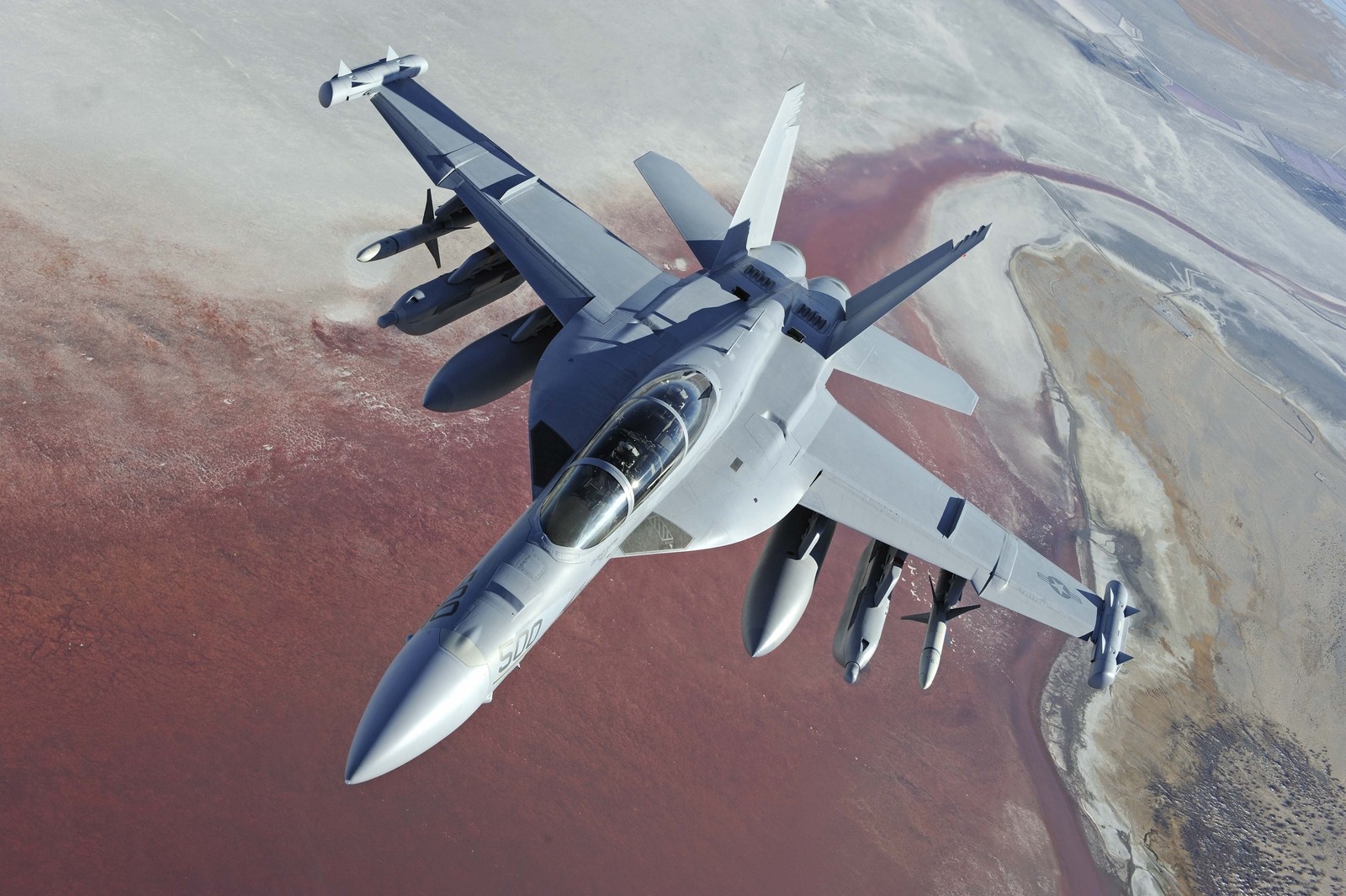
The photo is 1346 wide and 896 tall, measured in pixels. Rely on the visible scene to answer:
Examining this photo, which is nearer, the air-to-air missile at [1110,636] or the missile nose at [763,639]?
the missile nose at [763,639]

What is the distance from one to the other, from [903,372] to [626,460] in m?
6.87

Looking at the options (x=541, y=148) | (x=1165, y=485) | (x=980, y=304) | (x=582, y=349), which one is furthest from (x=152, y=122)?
(x=1165, y=485)

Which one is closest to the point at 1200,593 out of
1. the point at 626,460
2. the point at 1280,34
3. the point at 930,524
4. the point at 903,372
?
the point at 903,372

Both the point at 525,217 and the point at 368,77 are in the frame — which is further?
the point at 368,77

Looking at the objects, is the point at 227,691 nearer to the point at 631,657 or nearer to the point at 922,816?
the point at 631,657

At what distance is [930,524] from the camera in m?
11.1

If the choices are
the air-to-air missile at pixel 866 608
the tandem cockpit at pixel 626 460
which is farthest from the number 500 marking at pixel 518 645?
the air-to-air missile at pixel 866 608

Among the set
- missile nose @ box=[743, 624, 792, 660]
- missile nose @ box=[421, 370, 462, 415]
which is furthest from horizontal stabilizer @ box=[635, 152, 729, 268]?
missile nose @ box=[743, 624, 792, 660]

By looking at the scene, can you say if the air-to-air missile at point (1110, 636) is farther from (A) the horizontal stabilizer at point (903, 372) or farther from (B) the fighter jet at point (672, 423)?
Result: (A) the horizontal stabilizer at point (903, 372)

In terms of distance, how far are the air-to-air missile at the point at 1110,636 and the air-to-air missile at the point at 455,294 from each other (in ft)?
35.7

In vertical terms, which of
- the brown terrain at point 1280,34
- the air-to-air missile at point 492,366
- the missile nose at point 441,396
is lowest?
the missile nose at point 441,396

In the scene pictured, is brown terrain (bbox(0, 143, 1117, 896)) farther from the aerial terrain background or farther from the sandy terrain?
the sandy terrain

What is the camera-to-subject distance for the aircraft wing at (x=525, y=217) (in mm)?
11953

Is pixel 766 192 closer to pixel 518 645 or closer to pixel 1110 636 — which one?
pixel 1110 636
